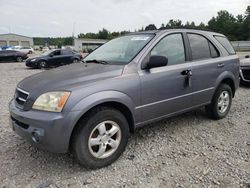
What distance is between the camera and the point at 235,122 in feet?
15.5

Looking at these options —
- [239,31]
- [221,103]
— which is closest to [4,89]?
[221,103]

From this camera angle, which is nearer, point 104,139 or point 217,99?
point 104,139

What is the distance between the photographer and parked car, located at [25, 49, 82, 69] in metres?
16.4

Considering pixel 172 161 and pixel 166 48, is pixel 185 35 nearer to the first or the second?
pixel 166 48

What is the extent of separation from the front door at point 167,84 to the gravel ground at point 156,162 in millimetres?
514

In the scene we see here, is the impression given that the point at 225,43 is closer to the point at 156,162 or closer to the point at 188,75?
the point at 188,75

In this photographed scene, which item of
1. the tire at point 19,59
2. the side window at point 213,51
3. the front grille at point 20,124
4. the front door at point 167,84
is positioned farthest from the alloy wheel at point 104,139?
the tire at point 19,59

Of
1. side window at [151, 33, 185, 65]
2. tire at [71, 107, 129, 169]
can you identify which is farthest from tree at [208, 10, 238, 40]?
tire at [71, 107, 129, 169]

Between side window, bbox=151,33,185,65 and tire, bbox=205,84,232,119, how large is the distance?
3.92 feet

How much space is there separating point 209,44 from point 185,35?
0.69 metres

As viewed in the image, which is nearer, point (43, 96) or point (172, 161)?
point (43, 96)

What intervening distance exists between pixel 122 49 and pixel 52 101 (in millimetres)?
1552

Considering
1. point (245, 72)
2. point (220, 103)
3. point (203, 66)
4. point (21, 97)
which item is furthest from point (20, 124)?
point (245, 72)

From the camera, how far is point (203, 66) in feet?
14.0
